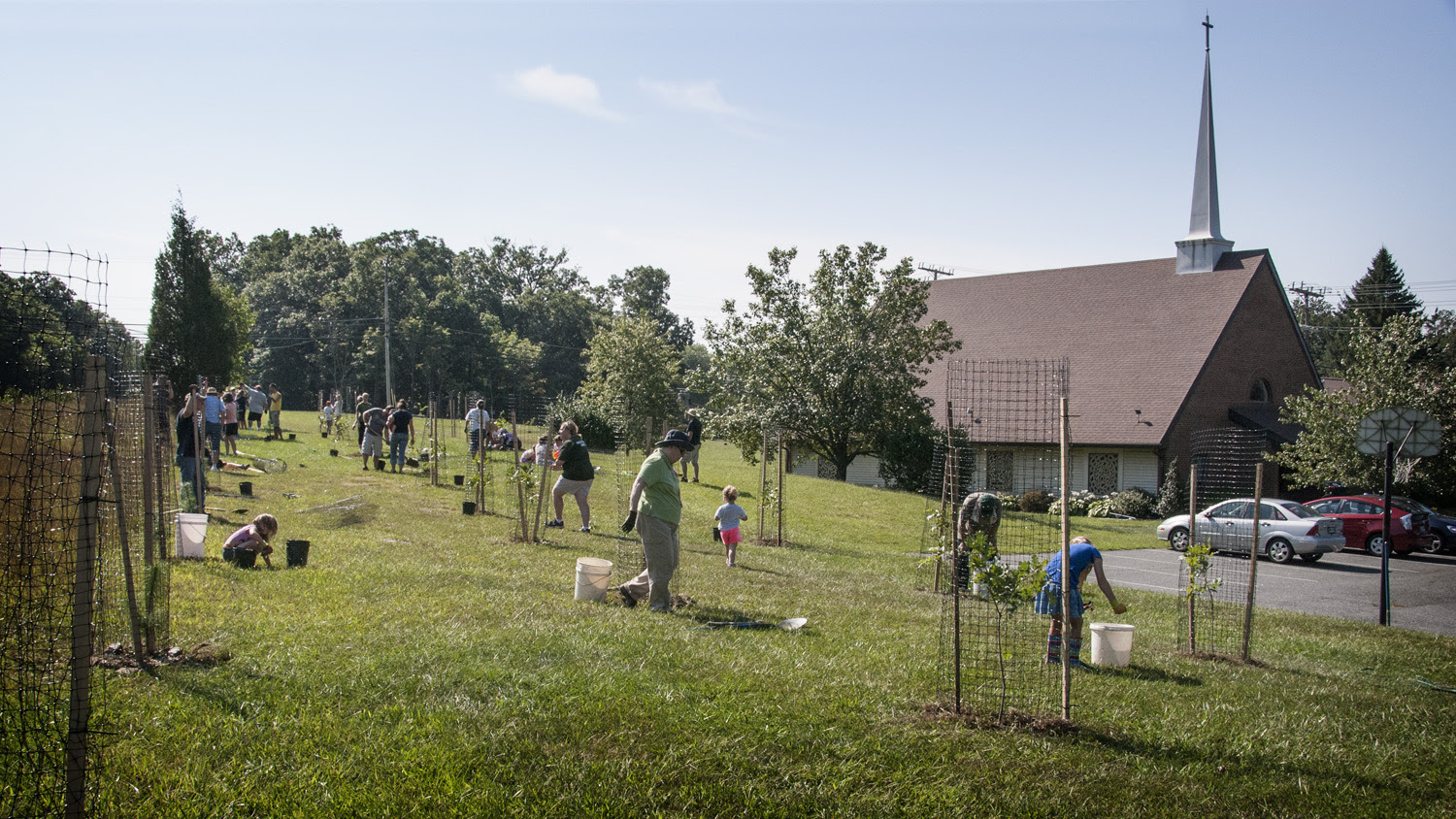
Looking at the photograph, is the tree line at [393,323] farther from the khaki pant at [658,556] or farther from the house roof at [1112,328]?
the khaki pant at [658,556]

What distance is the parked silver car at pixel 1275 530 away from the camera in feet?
71.6

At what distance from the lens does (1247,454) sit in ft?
114

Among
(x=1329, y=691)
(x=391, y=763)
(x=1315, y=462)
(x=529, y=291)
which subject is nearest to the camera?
(x=391, y=763)

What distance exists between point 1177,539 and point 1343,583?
5.64 meters

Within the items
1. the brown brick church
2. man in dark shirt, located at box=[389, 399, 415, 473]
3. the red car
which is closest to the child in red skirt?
man in dark shirt, located at box=[389, 399, 415, 473]

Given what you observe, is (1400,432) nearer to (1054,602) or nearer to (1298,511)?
(1298,511)

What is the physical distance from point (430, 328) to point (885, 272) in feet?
138

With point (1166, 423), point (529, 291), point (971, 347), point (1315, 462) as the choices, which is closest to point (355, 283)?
point (529, 291)

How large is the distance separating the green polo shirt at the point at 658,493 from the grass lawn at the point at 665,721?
3.29ft

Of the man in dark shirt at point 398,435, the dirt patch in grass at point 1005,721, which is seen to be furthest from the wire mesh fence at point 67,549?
the man in dark shirt at point 398,435

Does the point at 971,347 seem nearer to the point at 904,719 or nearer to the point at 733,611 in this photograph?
the point at 733,611

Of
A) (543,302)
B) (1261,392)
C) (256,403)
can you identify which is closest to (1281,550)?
(1261,392)

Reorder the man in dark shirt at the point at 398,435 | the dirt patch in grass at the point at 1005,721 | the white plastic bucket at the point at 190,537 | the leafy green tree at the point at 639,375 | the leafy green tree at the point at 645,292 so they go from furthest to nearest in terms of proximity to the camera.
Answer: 1. the leafy green tree at the point at 645,292
2. the leafy green tree at the point at 639,375
3. the man in dark shirt at the point at 398,435
4. the white plastic bucket at the point at 190,537
5. the dirt patch in grass at the point at 1005,721

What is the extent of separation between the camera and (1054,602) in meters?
8.69
